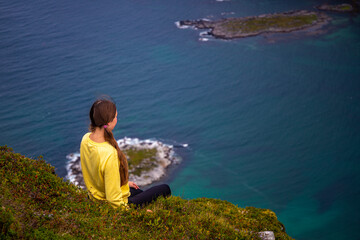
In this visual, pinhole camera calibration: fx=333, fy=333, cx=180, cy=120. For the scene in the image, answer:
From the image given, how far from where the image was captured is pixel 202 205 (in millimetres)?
11375

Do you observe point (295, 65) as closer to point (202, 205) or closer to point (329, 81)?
point (329, 81)

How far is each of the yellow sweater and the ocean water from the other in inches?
809

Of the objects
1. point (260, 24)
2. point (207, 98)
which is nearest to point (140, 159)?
point (207, 98)

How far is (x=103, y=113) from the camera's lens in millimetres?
7863

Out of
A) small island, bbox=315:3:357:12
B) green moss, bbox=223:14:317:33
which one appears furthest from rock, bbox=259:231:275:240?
small island, bbox=315:3:357:12

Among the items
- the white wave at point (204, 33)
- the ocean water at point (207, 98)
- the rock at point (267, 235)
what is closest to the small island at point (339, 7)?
the ocean water at point (207, 98)

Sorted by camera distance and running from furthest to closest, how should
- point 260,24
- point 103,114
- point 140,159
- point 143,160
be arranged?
point 260,24
point 140,159
point 143,160
point 103,114

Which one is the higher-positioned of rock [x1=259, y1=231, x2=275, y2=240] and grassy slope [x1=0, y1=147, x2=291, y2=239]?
grassy slope [x1=0, y1=147, x2=291, y2=239]

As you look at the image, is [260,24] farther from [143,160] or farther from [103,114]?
[103,114]

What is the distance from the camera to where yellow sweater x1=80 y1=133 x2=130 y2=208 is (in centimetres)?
791

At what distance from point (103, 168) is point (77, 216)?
4.28 ft

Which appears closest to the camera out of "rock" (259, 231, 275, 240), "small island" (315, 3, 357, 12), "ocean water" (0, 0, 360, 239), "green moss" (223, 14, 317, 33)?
"rock" (259, 231, 275, 240)

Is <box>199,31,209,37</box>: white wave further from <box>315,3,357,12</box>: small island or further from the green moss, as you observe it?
<box>315,3,357,12</box>: small island

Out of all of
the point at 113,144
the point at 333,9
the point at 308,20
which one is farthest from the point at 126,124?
the point at 333,9
